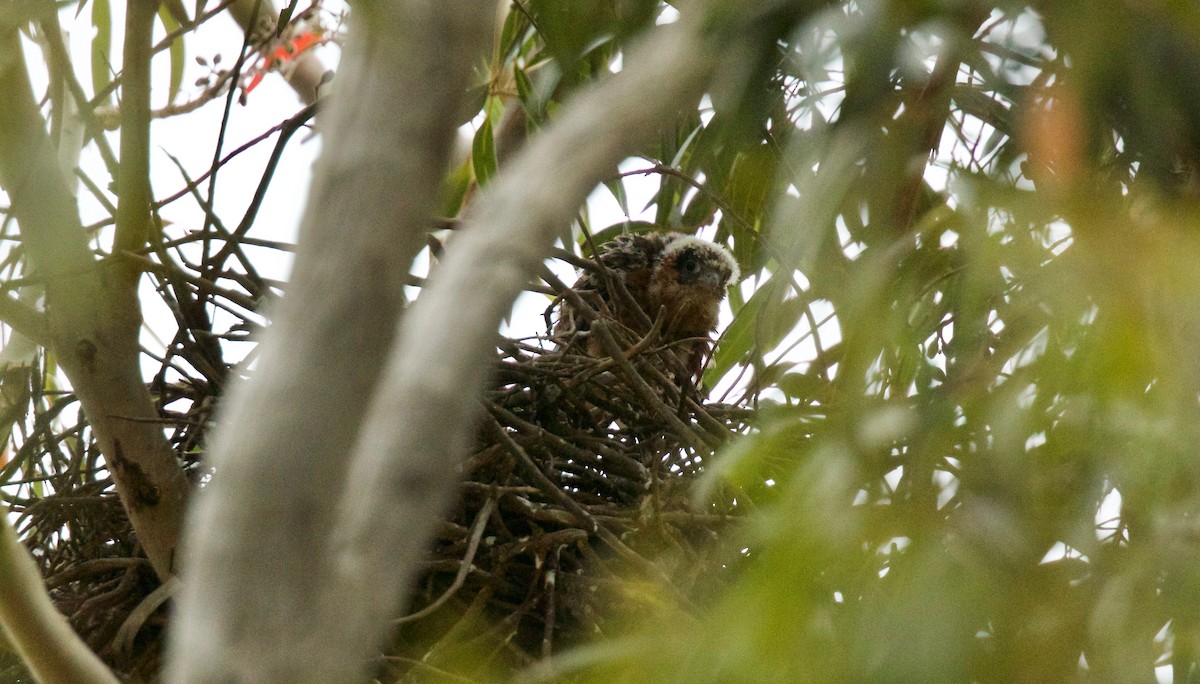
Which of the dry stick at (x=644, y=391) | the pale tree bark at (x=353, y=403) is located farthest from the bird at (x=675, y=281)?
the pale tree bark at (x=353, y=403)

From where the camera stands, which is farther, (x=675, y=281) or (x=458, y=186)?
(x=458, y=186)

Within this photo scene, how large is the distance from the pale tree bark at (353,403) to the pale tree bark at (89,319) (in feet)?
3.33

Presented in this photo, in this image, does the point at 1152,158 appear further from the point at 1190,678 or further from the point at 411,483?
the point at 411,483

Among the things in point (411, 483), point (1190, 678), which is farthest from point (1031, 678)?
point (411, 483)

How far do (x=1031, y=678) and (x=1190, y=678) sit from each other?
1.13ft

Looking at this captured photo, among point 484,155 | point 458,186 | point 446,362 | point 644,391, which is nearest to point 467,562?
point 644,391

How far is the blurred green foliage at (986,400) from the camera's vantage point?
3.72 ft

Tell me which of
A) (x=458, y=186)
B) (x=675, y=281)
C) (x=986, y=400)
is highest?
(x=458, y=186)

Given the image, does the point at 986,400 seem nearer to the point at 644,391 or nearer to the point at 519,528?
the point at 644,391

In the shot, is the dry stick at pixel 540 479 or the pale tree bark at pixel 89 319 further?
the dry stick at pixel 540 479

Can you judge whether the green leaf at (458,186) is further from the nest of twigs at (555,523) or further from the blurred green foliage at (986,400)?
the blurred green foliage at (986,400)

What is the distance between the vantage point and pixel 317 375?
68 cm

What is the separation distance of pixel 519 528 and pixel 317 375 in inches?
57.3

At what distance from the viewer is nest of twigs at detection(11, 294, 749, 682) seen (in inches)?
76.1
